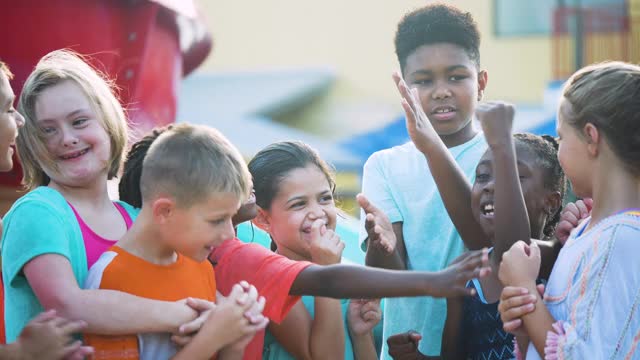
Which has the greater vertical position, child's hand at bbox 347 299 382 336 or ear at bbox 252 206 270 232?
ear at bbox 252 206 270 232

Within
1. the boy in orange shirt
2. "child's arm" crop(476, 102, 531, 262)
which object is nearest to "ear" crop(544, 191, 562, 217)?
"child's arm" crop(476, 102, 531, 262)

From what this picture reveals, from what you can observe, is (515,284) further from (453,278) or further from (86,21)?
(86,21)

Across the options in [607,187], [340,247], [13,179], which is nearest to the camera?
[607,187]

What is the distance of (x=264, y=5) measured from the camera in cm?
1347

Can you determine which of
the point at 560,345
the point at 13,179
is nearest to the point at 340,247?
the point at 560,345

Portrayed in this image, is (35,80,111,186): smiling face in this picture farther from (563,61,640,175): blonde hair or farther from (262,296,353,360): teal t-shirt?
(563,61,640,175): blonde hair

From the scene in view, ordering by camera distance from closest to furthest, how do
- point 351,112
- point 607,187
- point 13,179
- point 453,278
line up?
1. point 453,278
2. point 607,187
3. point 13,179
4. point 351,112

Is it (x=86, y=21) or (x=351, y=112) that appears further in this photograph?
(x=351, y=112)

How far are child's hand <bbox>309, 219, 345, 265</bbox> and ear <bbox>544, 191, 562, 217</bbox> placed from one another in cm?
57

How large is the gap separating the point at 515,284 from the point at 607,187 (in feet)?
0.94

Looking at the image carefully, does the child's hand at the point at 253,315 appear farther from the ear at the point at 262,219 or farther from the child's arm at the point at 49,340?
the ear at the point at 262,219

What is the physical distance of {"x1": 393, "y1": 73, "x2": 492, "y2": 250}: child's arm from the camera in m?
2.35

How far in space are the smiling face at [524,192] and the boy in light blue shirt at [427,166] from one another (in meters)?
0.22

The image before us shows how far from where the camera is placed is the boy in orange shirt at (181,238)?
1965 millimetres
